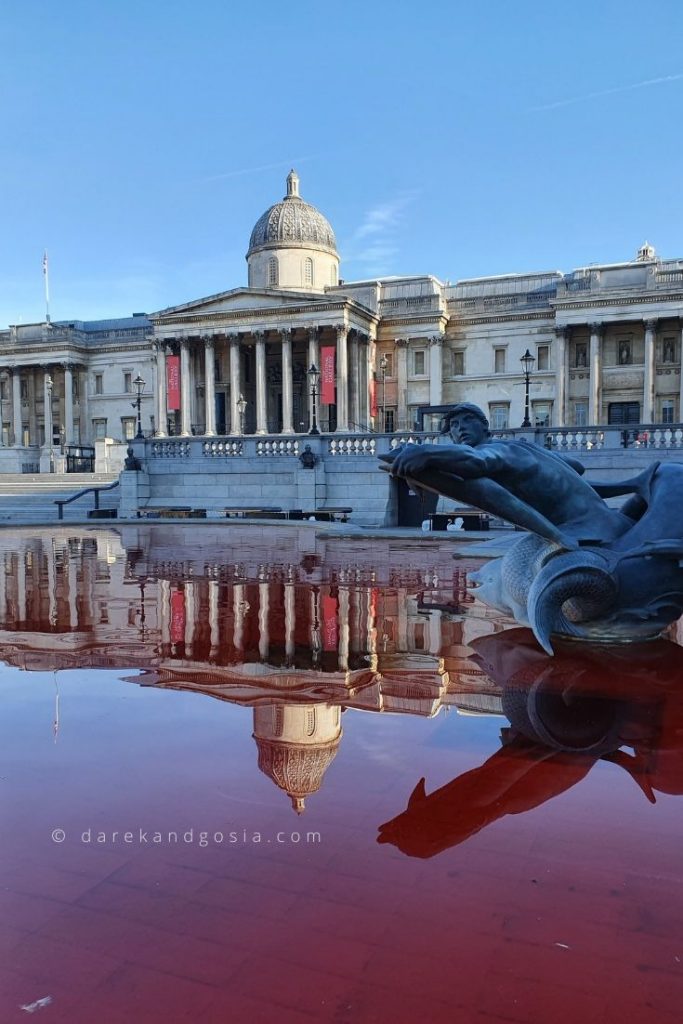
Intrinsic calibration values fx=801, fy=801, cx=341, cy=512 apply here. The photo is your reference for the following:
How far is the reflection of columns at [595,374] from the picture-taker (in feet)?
190

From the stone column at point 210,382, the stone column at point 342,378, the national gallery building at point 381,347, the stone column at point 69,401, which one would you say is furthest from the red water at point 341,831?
the stone column at point 69,401

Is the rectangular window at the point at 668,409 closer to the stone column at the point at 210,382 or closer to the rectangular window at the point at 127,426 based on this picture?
the stone column at the point at 210,382

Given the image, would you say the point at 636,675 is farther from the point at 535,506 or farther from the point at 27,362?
the point at 27,362

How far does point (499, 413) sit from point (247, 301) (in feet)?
70.5

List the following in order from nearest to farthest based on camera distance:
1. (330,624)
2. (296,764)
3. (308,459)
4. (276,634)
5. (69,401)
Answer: (296,764), (276,634), (330,624), (308,459), (69,401)

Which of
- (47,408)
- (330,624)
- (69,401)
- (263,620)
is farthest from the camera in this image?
(69,401)

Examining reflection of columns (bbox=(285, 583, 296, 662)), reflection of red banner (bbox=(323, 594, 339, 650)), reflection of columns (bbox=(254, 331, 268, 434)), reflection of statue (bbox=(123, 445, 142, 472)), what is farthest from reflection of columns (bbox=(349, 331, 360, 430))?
reflection of red banner (bbox=(323, 594, 339, 650))

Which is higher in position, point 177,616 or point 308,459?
point 308,459

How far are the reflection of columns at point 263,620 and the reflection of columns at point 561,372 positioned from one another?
51285 millimetres

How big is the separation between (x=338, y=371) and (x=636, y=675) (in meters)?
56.0

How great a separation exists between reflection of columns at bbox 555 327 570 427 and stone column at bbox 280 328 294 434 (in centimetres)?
2018

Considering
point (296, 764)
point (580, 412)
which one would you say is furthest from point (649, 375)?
point (296, 764)

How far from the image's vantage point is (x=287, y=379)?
62.1m

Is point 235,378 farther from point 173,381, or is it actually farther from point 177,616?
point 177,616
